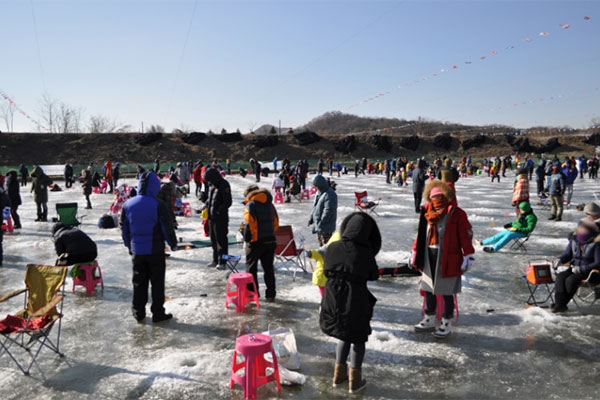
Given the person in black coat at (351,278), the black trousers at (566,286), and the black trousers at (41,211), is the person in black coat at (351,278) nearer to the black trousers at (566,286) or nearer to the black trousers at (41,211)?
the black trousers at (566,286)

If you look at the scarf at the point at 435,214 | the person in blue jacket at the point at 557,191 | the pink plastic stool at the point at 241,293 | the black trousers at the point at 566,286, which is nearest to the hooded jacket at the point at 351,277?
the scarf at the point at 435,214

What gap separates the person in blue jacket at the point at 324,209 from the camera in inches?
277

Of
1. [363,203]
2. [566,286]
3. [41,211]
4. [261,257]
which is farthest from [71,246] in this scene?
[363,203]

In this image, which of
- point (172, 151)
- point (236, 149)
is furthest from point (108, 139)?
point (236, 149)

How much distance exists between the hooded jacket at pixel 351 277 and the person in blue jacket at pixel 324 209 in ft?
11.2

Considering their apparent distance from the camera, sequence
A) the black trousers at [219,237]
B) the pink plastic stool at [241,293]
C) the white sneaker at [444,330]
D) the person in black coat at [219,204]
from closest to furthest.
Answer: the white sneaker at [444,330] < the pink plastic stool at [241,293] < the person in black coat at [219,204] < the black trousers at [219,237]

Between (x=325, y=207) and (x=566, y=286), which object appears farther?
(x=325, y=207)

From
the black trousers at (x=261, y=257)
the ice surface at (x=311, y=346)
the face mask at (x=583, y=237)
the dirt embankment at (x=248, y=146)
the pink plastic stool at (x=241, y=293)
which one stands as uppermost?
the dirt embankment at (x=248, y=146)

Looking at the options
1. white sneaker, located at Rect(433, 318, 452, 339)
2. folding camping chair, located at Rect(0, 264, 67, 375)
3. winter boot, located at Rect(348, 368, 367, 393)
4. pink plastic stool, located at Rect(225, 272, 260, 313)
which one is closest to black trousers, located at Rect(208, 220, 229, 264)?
pink plastic stool, located at Rect(225, 272, 260, 313)

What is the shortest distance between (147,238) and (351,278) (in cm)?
280

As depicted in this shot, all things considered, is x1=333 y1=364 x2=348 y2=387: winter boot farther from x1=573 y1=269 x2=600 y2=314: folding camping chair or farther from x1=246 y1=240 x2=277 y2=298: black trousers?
x1=573 y1=269 x2=600 y2=314: folding camping chair

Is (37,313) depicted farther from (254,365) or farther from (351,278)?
(351,278)

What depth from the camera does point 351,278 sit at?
11.5 ft

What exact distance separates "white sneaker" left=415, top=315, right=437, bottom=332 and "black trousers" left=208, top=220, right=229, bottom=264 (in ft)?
12.4
